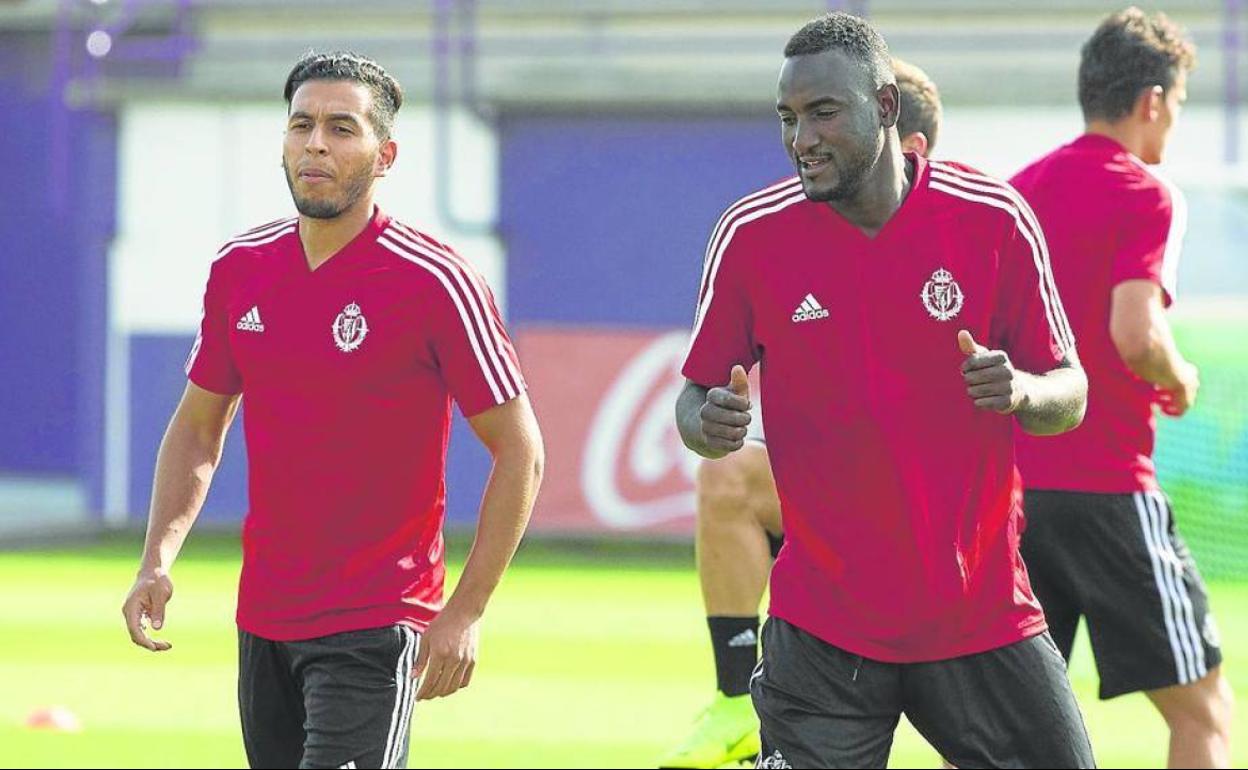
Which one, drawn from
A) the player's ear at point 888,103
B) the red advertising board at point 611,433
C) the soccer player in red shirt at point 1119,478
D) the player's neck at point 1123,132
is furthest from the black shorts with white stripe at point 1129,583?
the red advertising board at point 611,433

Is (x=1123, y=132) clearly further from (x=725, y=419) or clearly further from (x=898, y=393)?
(x=725, y=419)

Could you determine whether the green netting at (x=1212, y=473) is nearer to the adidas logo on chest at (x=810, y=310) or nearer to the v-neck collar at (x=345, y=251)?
the v-neck collar at (x=345, y=251)

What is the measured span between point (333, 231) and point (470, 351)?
0.41 meters

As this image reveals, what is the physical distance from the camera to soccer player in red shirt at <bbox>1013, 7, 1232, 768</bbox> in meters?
5.31

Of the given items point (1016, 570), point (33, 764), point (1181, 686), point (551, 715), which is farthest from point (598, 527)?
point (1016, 570)

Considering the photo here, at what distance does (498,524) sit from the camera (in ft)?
14.4

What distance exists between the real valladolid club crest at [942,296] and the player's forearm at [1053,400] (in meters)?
0.18

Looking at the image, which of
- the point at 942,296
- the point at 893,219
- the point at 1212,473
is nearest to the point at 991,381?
the point at 942,296

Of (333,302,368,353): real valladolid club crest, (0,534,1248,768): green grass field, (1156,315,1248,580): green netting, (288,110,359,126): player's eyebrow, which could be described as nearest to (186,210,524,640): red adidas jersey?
(333,302,368,353): real valladolid club crest

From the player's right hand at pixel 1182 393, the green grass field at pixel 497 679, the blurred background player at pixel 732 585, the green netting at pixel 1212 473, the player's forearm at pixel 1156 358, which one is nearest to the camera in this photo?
the player's forearm at pixel 1156 358

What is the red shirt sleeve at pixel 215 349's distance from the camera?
184 inches

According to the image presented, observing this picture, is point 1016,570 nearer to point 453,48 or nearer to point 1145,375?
point 1145,375

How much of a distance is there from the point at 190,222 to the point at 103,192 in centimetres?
72

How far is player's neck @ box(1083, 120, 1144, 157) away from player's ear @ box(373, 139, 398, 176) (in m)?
1.88
